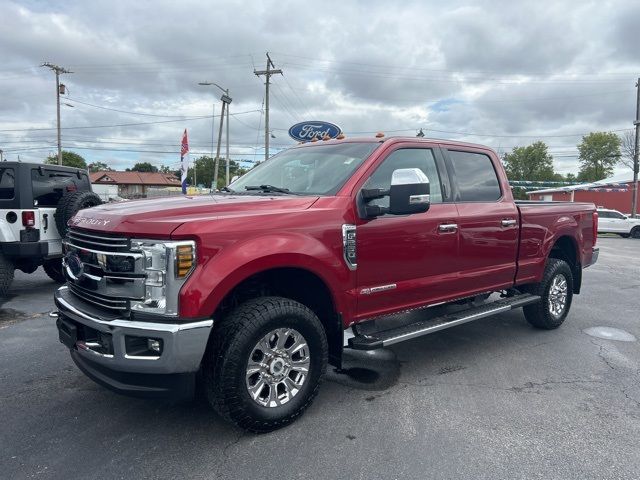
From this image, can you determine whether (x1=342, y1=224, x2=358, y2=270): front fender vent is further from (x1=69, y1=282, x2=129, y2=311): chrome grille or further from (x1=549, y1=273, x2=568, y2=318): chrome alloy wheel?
(x1=549, y1=273, x2=568, y2=318): chrome alloy wheel

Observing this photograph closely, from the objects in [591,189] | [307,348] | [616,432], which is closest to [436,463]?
[307,348]

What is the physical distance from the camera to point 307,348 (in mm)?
3391

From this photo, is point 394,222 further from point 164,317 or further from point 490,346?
point 490,346

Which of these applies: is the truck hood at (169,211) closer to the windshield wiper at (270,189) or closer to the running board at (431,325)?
the windshield wiper at (270,189)

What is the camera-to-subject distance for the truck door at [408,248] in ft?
12.2

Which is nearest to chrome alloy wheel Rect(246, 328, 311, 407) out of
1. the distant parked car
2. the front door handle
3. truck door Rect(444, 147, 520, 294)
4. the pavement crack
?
the front door handle

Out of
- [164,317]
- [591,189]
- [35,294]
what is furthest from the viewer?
[591,189]

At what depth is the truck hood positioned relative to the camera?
286cm

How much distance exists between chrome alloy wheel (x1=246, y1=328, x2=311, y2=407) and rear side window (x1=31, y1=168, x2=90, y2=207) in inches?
230

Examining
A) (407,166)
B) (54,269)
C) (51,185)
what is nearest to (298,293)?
(407,166)

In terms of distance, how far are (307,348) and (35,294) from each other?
6.15m

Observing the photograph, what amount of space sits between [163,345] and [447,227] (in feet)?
8.60

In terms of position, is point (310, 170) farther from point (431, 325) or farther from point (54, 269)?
point (54, 269)

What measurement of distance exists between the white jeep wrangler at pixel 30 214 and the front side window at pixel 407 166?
537 centimetres
